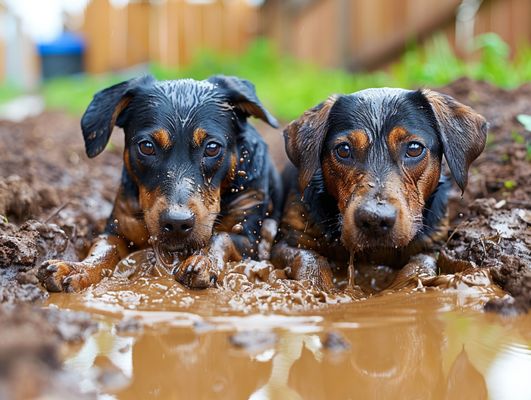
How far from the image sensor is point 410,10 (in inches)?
444

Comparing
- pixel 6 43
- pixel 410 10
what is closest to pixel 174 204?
pixel 410 10

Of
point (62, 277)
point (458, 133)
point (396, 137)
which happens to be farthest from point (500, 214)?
point (62, 277)

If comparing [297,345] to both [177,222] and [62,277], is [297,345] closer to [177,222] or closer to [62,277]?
[177,222]

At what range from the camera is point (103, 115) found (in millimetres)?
4359

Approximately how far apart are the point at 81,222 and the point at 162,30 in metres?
17.9

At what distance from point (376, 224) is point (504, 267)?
2.31ft

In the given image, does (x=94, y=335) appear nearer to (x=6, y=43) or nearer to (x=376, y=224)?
(x=376, y=224)

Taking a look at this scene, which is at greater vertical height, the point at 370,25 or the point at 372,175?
the point at 370,25

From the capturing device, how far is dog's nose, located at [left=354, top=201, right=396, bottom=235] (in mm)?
3615

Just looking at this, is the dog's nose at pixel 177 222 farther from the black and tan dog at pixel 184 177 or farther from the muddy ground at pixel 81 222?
the muddy ground at pixel 81 222

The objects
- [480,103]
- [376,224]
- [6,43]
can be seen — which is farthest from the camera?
[6,43]

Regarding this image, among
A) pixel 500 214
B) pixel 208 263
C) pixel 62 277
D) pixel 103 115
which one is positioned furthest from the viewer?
pixel 500 214

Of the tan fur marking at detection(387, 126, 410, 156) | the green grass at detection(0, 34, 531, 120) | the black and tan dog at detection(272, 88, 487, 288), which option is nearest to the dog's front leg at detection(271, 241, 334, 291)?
the black and tan dog at detection(272, 88, 487, 288)

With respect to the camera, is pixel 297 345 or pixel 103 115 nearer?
pixel 297 345
